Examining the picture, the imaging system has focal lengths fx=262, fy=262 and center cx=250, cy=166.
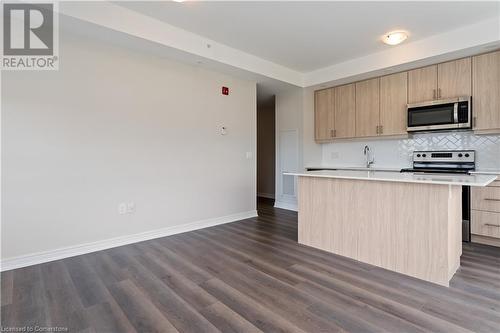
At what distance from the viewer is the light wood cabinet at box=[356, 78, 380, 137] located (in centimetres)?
445

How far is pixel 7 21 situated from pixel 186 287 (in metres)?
3.13

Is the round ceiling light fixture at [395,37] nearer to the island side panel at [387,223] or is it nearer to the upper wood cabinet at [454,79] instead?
the upper wood cabinet at [454,79]

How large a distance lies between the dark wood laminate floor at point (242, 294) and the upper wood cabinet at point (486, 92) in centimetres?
160

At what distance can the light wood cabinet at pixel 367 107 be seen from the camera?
4.45 m

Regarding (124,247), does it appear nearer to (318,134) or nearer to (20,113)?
(20,113)

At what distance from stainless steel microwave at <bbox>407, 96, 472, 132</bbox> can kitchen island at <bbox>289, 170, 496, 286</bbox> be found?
1472 millimetres

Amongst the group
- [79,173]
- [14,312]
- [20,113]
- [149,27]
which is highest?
[149,27]

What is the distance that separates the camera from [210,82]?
4.15 meters

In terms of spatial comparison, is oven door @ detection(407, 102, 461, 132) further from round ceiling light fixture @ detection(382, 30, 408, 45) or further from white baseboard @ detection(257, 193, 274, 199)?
white baseboard @ detection(257, 193, 274, 199)

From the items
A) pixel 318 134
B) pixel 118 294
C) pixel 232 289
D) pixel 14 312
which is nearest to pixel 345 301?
pixel 232 289

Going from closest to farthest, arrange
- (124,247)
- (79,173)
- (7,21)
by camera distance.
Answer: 1. (7,21)
2. (79,173)
3. (124,247)

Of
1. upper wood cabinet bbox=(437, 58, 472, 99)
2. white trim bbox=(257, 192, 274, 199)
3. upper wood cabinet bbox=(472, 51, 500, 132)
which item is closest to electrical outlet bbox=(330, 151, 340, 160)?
upper wood cabinet bbox=(437, 58, 472, 99)

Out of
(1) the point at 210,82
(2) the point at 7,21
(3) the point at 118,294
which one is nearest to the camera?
(3) the point at 118,294

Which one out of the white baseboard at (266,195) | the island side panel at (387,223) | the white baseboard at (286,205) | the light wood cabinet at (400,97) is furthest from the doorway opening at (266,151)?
the island side panel at (387,223)
